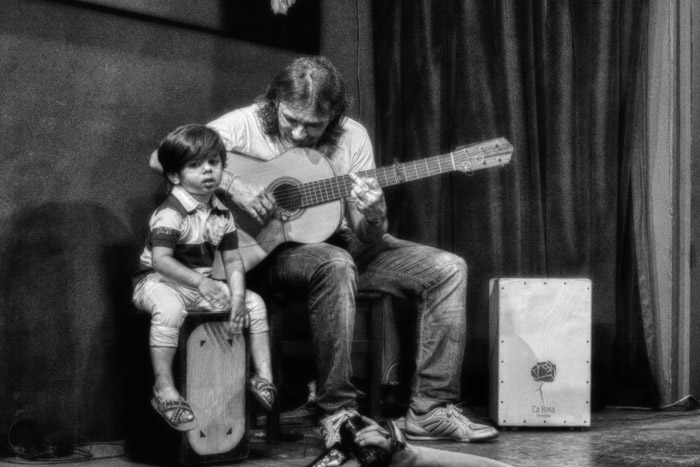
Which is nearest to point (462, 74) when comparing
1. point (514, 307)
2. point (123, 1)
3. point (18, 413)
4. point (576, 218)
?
point (576, 218)

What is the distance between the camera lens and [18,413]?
8.19 ft

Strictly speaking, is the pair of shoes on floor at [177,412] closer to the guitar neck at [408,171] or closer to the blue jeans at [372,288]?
the blue jeans at [372,288]

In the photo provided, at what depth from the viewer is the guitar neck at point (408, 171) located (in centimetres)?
265

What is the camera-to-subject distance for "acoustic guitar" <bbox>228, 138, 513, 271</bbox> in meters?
2.63

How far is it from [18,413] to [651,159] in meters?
2.50

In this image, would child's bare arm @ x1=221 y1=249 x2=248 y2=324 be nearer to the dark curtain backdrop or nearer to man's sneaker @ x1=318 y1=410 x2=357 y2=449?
man's sneaker @ x1=318 y1=410 x2=357 y2=449

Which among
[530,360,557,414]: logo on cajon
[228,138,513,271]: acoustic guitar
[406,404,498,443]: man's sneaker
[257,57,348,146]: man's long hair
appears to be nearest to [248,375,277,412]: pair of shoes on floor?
[228,138,513,271]: acoustic guitar

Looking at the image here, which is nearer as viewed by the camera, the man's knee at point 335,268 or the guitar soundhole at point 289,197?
the man's knee at point 335,268

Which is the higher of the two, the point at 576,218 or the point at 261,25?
the point at 261,25

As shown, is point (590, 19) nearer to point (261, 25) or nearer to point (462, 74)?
point (462, 74)

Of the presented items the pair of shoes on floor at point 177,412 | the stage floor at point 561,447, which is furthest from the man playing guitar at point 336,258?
the pair of shoes on floor at point 177,412

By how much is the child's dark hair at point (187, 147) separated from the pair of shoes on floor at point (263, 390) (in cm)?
60

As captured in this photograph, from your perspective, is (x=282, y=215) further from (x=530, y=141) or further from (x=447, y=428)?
(x=530, y=141)

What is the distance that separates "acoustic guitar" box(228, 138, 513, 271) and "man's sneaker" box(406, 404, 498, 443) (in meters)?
0.62
